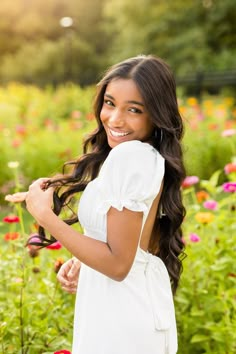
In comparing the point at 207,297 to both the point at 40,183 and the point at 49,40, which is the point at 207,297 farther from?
the point at 49,40

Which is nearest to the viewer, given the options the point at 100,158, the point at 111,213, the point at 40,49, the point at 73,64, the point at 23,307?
the point at 111,213

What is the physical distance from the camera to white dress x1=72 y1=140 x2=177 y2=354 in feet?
5.53

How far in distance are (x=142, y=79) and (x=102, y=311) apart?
579 millimetres

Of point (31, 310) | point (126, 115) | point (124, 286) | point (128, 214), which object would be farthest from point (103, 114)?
point (31, 310)

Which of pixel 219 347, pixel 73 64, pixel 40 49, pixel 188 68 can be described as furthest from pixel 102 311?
pixel 40 49

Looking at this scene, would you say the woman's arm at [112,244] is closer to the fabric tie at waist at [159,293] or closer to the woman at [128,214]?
the woman at [128,214]

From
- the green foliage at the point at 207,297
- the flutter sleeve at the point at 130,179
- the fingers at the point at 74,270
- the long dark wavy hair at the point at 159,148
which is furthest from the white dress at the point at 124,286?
the green foliage at the point at 207,297

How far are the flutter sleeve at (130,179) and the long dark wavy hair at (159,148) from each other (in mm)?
127

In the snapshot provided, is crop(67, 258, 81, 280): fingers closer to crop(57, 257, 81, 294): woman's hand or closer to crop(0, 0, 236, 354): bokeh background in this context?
crop(57, 257, 81, 294): woman's hand

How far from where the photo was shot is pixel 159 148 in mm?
1884

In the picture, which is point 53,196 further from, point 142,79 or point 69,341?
point 69,341

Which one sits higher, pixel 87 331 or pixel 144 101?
pixel 144 101

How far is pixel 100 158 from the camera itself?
207 cm

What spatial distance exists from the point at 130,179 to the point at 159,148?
23 cm
